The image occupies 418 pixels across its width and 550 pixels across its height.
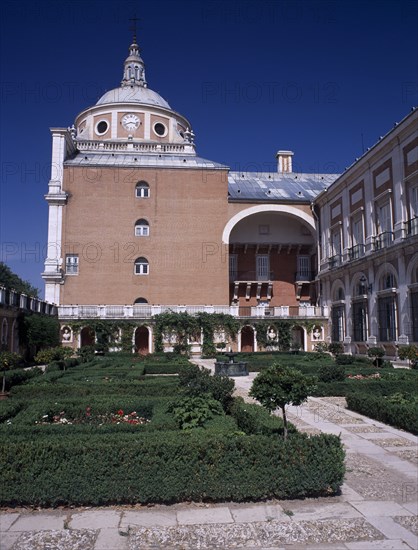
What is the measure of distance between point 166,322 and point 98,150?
1717cm

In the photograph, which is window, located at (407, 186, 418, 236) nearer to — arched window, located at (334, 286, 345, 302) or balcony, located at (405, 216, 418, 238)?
balcony, located at (405, 216, 418, 238)

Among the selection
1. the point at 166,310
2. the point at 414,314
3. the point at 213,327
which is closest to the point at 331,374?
the point at 414,314

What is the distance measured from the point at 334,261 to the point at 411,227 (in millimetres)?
10818

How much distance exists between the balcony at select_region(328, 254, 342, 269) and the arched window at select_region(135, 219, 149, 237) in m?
13.3

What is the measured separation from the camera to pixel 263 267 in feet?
137

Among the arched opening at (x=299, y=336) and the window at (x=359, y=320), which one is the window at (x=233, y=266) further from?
the window at (x=359, y=320)

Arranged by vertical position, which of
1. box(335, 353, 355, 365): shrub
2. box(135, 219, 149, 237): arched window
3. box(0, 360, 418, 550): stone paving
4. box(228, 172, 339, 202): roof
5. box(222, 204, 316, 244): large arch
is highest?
box(228, 172, 339, 202): roof

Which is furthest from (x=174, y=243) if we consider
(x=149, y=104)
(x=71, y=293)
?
(x=149, y=104)

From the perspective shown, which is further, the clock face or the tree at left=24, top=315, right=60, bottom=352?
the clock face

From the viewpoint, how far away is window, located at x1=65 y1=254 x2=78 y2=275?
36250mm

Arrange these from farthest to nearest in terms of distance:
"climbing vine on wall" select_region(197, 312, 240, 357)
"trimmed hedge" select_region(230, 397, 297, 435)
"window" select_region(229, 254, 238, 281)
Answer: "window" select_region(229, 254, 238, 281) < "climbing vine on wall" select_region(197, 312, 240, 357) < "trimmed hedge" select_region(230, 397, 297, 435)

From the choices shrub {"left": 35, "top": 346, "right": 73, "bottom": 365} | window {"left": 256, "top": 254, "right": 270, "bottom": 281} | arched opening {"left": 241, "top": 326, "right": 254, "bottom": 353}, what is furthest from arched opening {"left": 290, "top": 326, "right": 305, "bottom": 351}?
shrub {"left": 35, "top": 346, "right": 73, "bottom": 365}

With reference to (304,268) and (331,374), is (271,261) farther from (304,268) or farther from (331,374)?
(331,374)

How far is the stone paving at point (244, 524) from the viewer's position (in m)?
4.86
